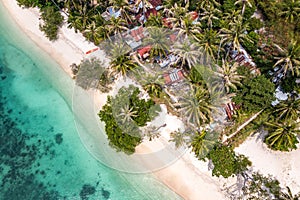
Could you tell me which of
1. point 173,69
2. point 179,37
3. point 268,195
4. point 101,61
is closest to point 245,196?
point 268,195

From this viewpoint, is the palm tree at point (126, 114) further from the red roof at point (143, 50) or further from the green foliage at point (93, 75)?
the red roof at point (143, 50)

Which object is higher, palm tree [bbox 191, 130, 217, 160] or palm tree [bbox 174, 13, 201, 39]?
palm tree [bbox 174, 13, 201, 39]

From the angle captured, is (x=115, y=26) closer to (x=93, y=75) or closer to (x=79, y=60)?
(x=93, y=75)

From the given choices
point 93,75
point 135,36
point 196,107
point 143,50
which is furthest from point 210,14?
point 93,75

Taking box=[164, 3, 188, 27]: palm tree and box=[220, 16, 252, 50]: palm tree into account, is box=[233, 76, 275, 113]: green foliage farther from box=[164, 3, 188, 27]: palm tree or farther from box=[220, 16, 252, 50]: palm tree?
box=[164, 3, 188, 27]: palm tree

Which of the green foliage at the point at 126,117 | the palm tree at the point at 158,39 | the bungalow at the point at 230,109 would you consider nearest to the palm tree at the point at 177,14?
the palm tree at the point at 158,39

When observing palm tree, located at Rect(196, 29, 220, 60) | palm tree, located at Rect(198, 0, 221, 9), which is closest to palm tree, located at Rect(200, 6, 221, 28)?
palm tree, located at Rect(198, 0, 221, 9)
